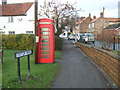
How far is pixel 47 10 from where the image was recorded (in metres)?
19.5

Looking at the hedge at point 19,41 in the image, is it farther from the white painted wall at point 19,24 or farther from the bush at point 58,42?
the white painted wall at point 19,24

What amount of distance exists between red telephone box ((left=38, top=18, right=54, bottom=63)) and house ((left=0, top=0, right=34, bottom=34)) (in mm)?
17571

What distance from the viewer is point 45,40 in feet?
26.5

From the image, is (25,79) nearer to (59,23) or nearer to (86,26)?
(59,23)

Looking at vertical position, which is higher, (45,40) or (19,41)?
(45,40)

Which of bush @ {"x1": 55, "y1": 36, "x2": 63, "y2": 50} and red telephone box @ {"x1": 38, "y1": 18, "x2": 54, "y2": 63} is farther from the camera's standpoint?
bush @ {"x1": 55, "y1": 36, "x2": 63, "y2": 50}

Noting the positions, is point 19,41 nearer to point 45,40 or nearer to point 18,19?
point 45,40

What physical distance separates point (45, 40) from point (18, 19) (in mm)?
18941

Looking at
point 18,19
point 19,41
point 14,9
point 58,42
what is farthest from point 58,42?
point 14,9

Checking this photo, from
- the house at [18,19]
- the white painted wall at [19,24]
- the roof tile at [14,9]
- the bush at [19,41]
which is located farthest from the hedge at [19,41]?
the roof tile at [14,9]

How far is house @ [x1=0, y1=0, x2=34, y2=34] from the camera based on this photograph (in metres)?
25.3

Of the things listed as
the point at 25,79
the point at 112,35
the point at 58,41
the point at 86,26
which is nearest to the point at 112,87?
the point at 25,79

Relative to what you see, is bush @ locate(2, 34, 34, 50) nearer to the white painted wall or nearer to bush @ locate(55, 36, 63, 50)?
bush @ locate(55, 36, 63, 50)

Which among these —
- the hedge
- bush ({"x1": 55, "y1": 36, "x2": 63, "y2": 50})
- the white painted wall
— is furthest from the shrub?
the white painted wall
